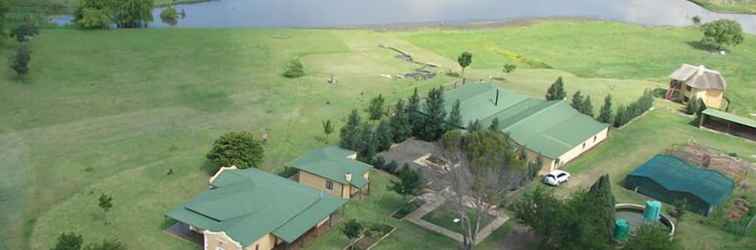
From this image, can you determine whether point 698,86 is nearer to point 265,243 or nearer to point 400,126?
point 400,126

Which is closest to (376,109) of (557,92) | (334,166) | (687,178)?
(334,166)

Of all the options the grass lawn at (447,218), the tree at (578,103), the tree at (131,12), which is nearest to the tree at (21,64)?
the tree at (131,12)

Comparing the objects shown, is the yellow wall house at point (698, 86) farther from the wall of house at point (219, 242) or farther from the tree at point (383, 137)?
the wall of house at point (219, 242)

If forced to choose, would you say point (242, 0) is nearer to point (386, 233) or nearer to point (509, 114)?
point (509, 114)

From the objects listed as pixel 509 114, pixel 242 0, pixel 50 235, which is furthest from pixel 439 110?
pixel 242 0

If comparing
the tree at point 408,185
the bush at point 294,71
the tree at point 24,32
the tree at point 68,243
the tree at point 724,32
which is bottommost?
the tree at point 68,243
